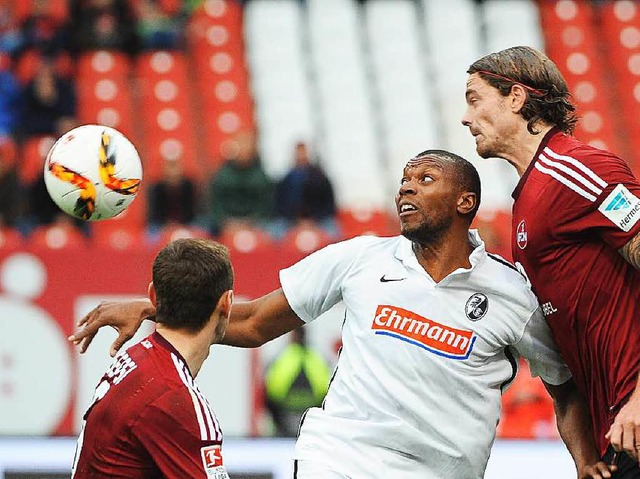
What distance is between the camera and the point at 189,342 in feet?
13.1

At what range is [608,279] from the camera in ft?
13.5

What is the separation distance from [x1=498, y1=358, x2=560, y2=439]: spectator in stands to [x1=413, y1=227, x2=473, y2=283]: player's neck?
4.43 meters

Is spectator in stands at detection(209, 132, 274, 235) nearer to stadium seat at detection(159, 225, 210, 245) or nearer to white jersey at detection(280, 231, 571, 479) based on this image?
stadium seat at detection(159, 225, 210, 245)

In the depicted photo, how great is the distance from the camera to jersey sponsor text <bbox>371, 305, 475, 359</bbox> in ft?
14.1

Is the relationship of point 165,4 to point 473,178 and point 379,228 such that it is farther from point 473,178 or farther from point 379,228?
point 473,178

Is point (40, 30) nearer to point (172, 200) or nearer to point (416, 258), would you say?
point (172, 200)

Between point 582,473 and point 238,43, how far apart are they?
1233 centimetres

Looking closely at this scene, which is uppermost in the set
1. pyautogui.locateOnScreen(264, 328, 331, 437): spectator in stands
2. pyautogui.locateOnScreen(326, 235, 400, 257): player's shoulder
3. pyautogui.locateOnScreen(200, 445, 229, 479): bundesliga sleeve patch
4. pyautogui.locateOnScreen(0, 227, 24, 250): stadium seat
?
pyautogui.locateOnScreen(326, 235, 400, 257): player's shoulder

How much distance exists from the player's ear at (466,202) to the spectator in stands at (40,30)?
964 centimetres

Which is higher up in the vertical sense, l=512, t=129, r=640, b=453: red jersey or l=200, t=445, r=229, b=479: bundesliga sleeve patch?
l=512, t=129, r=640, b=453: red jersey

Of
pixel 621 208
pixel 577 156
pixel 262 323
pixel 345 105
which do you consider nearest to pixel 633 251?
pixel 621 208

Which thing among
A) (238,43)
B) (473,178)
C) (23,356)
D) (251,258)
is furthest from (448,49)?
(473,178)

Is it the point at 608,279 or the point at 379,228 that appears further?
the point at 379,228

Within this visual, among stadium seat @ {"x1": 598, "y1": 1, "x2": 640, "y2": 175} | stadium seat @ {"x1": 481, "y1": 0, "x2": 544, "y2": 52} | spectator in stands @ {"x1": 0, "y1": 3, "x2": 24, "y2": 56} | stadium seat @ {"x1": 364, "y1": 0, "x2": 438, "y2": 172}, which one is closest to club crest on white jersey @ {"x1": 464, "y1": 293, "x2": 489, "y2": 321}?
spectator in stands @ {"x1": 0, "y1": 3, "x2": 24, "y2": 56}
